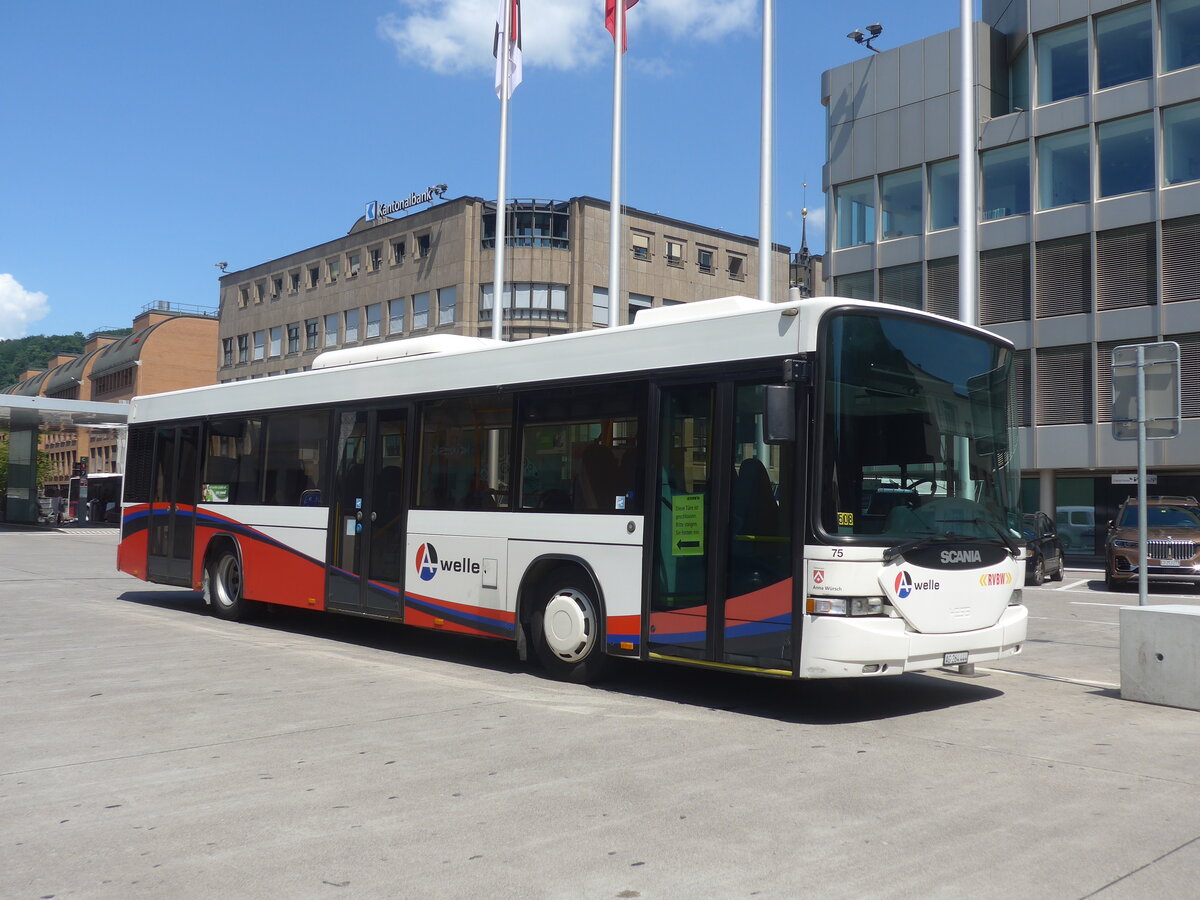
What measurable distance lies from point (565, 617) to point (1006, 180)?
30.4 meters

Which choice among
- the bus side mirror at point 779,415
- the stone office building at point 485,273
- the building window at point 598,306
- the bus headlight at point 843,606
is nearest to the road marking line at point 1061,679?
the bus headlight at point 843,606

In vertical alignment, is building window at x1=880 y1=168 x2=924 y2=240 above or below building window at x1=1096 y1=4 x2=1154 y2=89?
below

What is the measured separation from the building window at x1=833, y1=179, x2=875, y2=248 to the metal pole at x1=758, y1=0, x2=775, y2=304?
18.3 m

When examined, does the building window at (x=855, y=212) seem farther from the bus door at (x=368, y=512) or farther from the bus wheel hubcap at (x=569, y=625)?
the bus wheel hubcap at (x=569, y=625)

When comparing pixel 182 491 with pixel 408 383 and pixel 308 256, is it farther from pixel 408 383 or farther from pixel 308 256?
pixel 308 256

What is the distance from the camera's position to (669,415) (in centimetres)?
912

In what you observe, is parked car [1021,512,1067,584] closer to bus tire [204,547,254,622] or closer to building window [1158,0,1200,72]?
building window [1158,0,1200,72]

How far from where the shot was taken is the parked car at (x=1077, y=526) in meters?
34.6

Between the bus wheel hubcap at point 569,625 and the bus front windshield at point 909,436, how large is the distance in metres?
2.56

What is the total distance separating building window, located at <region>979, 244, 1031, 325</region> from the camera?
1374 inches

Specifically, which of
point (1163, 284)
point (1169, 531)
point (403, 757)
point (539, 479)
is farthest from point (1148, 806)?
point (1163, 284)

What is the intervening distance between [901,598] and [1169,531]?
1726 cm

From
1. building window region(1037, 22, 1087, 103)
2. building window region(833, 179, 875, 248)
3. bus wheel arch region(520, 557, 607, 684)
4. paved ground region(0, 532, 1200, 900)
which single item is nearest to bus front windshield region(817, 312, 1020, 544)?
A: paved ground region(0, 532, 1200, 900)

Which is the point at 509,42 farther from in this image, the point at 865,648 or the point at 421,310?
the point at 421,310
